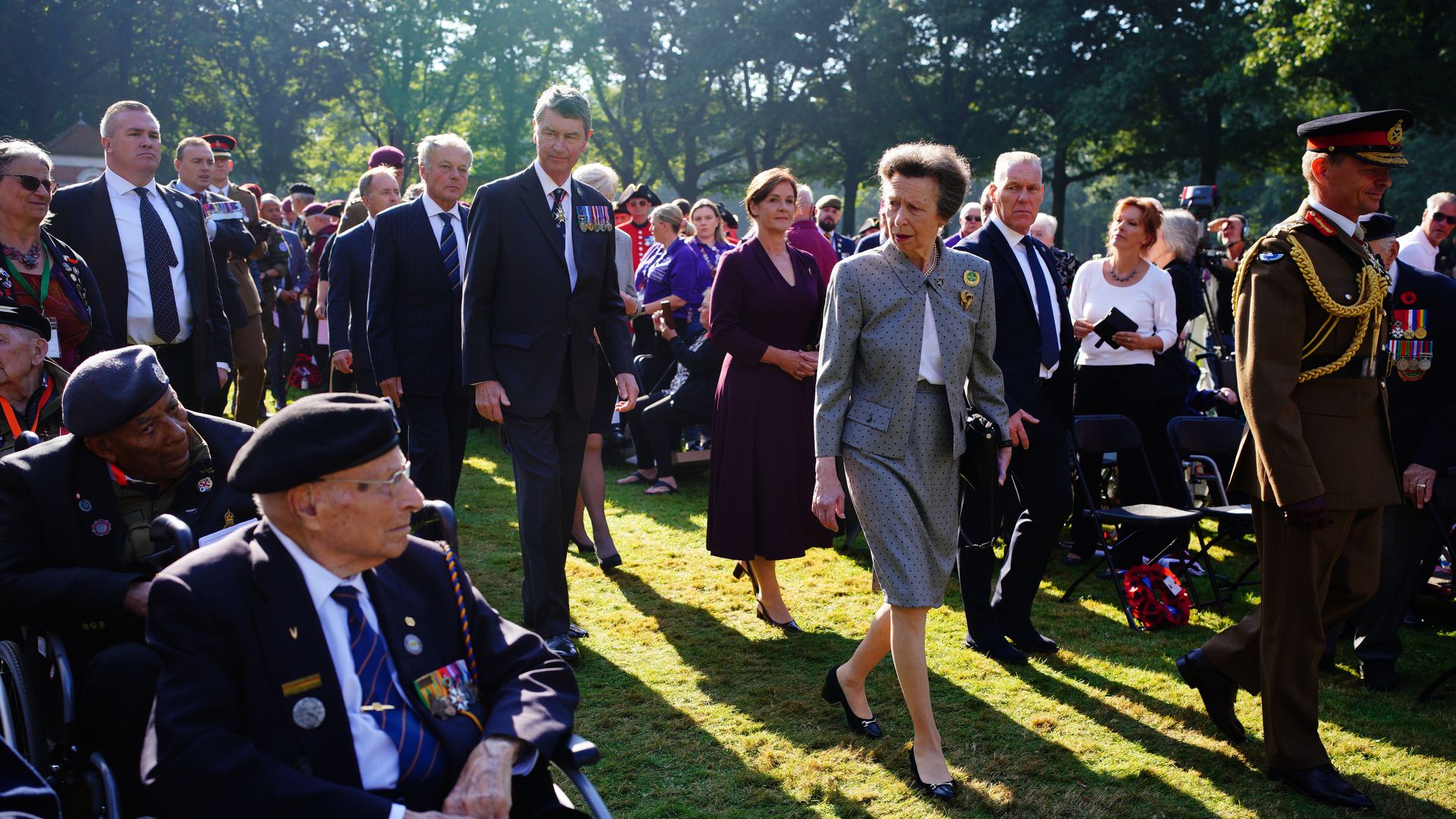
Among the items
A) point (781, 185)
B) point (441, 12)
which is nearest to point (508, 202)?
point (781, 185)

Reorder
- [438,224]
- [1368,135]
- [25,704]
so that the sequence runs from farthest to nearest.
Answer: [438,224] → [1368,135] → [25,704]

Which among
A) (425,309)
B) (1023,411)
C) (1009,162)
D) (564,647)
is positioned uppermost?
(1009,162)

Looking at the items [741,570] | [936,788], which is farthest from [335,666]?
[741,570]

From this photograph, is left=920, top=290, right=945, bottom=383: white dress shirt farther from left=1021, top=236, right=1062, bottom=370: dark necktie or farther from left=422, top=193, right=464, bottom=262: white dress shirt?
left=422, top=193, right=464, bottom=262: white dress shirt

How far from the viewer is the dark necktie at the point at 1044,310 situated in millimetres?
5254

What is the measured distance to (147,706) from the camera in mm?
2766

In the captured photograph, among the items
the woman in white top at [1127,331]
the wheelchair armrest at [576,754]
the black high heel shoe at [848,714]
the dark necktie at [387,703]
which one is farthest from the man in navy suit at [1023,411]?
the dark necktie at [387,703]

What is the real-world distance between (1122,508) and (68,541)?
5.09 meters

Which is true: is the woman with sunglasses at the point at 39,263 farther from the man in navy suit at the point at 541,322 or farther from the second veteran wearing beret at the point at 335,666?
the second veteran wearing beret at the point at 335,666

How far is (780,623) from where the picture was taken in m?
5.83

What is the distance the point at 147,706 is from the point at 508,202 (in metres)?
2.92

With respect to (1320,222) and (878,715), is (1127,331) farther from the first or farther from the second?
(878,715)

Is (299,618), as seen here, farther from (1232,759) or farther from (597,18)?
(597,18)

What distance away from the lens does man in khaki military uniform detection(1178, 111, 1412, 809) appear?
381cm
